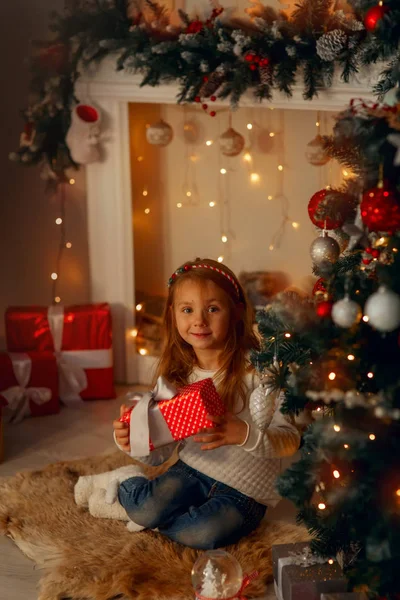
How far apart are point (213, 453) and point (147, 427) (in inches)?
10.7

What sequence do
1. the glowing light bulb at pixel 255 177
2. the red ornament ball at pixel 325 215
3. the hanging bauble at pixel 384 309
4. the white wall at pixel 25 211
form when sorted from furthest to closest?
1. the glowing light bulb at pixel 255 177
2. the white wall at pixel 25 211
3. the red ornament ball at pixel 325 215
4. the hanging bauble at pixel 384 309

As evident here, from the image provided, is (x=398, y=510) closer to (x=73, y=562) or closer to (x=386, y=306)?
(x=386, y=306)

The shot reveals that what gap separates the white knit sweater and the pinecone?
116 centimetres

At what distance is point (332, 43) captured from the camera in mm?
2627

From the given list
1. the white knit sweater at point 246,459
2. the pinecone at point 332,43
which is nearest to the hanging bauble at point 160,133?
the pinecone at point 332,43

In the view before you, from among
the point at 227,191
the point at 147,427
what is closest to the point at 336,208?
the point at 147,427

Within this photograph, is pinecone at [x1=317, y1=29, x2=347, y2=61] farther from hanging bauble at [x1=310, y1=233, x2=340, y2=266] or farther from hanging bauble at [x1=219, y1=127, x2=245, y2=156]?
hanging bauble at [x1=310, y1=233, x2=340, y2=266]

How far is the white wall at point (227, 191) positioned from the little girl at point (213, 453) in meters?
1.43

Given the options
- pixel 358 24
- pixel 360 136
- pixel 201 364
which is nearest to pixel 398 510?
pixel 360 136

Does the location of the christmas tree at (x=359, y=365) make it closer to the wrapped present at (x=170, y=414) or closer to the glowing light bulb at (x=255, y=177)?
the wrapped present at (x=170, y=414)

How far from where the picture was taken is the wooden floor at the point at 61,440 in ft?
7.98

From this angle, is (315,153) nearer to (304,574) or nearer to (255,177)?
(255,177)

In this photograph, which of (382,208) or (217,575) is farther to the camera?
(217,575)

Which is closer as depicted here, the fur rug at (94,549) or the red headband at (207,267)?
the fur rug at (94,549)
